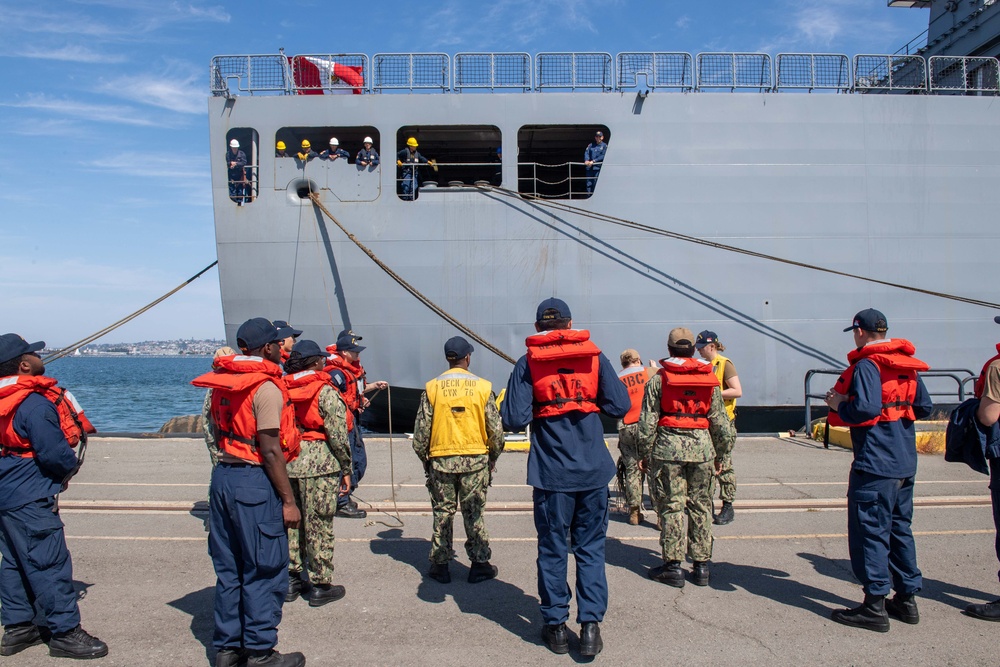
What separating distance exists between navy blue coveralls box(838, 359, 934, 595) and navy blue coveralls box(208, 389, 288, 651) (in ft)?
10.5

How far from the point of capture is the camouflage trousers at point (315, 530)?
449cm

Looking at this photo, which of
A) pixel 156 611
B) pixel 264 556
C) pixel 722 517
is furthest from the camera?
pixel 722 517

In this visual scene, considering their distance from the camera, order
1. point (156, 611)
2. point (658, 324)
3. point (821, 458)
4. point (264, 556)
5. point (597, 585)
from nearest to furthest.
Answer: point (264, 556) → point (597, 585) → point (156, 611) → point (821, 458) → point (658, 324)

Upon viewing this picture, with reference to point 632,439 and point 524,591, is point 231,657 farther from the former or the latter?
point 632,439

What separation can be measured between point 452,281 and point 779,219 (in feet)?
18.2

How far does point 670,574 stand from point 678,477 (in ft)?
2.09

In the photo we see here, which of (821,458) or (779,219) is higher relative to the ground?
(779,219)

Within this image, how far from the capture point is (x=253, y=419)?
3.48 m

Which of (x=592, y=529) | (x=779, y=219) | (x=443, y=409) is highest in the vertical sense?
(x=779, y=219)

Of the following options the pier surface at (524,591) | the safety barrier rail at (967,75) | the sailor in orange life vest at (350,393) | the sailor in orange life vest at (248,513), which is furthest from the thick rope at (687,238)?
the sailor in orange life vest at (248,513)

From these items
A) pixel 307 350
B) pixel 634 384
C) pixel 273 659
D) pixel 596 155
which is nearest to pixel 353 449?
pixel 307 350

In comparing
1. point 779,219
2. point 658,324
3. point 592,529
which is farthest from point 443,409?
point 779,219

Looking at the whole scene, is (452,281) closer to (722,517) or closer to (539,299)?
(539,299)

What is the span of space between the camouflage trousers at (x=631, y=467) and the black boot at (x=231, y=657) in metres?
3.63
